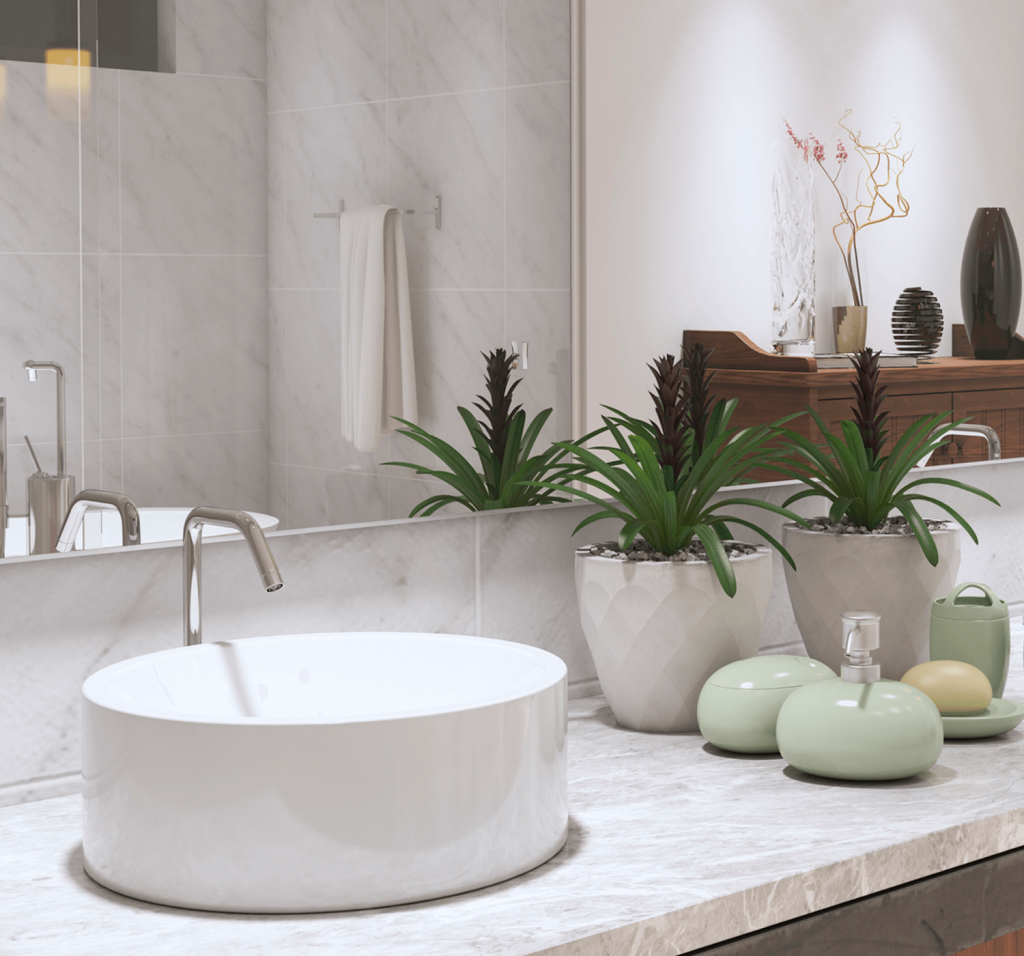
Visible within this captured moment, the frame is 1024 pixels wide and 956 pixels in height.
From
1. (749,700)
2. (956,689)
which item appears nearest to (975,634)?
(956,689)

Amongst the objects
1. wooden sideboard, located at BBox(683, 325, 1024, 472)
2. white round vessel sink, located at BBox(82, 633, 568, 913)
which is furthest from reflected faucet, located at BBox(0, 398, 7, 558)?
wooden sideboard, located at BBox(683, 325, 1024, 472)

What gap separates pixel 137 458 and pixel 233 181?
0.30 meters

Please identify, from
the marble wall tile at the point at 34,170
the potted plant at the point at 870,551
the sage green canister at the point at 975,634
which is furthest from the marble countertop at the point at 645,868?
the marble wall tile at the point at 34,170

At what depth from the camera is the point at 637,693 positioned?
1463 mm

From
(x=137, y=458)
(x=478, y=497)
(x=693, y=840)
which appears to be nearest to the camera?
(x=693, y=840)

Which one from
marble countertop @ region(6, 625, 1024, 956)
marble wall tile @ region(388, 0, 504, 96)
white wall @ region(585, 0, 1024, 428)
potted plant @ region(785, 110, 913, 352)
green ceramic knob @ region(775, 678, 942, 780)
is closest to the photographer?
marble countertop @ region(6, 625, 1024, 956)

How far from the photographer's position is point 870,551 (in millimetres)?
1614

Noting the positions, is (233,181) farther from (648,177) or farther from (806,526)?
(806,526)

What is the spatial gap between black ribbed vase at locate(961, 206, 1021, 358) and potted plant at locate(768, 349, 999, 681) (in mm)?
418

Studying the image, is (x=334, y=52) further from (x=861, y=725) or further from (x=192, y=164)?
(x=861, y=725)

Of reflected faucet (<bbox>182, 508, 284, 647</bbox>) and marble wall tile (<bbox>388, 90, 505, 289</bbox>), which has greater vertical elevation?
marble wall tile (<bbox>388, 90, 505, 289</bbox>)

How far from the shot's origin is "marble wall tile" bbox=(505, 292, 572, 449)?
1592 millimetres

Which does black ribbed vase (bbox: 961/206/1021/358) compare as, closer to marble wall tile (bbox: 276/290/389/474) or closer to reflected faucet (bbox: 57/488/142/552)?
marble wall tile (bbox: 276/290/389/474)

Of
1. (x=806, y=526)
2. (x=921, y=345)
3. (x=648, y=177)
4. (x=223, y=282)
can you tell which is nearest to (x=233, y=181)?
(x=223, y=282)
